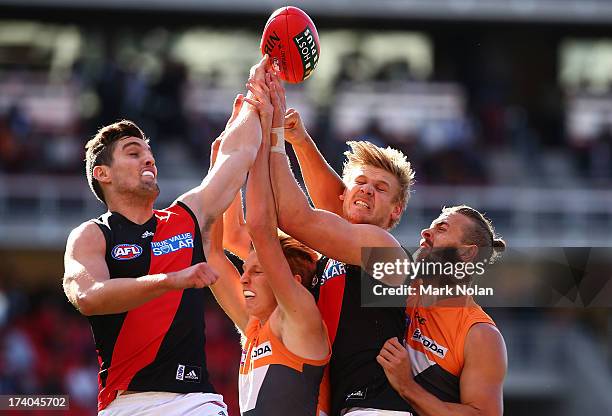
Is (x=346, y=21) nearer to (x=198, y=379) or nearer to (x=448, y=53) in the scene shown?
(x=448, y=53)

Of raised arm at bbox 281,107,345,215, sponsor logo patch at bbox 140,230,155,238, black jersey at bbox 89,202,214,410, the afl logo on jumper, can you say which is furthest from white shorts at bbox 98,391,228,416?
raised arm at bbox 281,107,345,215

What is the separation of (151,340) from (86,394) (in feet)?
34.0

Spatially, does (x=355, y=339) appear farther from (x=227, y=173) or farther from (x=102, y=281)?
(x=102, y=281)

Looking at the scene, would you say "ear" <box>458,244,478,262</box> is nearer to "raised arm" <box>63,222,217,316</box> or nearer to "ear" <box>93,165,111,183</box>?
"raised arm" <box>63,222,217,316</box>

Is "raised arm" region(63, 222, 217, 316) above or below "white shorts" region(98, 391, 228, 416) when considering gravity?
above

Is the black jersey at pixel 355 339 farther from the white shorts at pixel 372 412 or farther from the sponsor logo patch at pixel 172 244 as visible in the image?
the sponsor logo patch at pixel 172 244

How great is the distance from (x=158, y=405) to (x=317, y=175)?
1812 millimetres

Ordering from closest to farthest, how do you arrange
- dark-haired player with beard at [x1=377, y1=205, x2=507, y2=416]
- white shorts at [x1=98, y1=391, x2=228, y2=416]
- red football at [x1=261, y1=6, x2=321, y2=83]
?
white shorts at [x1=98, y1=391, x2=228, y2=416] → dark-haired player with beard at [x1=377, y1=205, x2=507, y2=416] → red football at [x1=261, y1=6, x2=321, y2=83]

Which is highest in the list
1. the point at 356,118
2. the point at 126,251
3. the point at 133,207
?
the point at 356,118

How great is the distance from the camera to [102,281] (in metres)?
5.20

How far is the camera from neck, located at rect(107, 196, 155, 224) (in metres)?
5.82

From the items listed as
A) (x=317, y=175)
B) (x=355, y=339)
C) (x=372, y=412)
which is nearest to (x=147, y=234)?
(x=355, y=339)

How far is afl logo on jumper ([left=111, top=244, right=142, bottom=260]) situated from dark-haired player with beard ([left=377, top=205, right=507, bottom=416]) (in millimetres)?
1335

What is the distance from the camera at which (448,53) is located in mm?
24156
